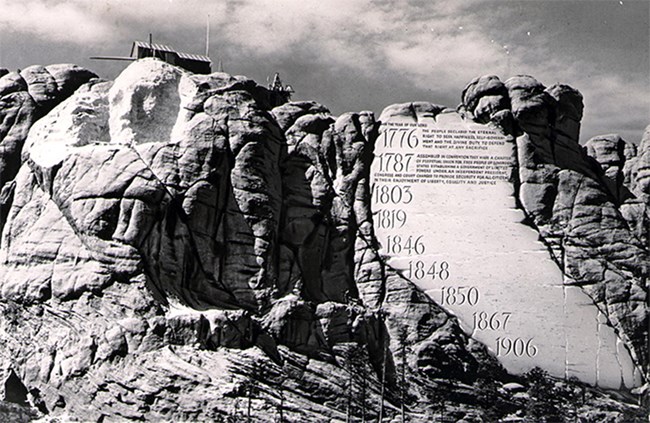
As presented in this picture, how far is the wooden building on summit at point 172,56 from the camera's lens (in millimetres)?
30719

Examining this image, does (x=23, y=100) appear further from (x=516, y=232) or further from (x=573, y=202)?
(x=573, y=202)

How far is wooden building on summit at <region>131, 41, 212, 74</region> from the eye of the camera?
30.7m

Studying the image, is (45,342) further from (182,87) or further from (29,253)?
(182,87)

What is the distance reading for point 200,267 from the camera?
28516 millimetres

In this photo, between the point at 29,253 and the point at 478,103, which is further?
the point at 478,103

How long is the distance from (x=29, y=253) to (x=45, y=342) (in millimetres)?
2336

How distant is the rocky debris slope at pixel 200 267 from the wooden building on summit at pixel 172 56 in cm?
64

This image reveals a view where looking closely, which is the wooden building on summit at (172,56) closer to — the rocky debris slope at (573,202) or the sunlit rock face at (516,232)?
the sunlit rock face at (516,232)

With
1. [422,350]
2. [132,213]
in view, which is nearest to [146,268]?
[132,213]

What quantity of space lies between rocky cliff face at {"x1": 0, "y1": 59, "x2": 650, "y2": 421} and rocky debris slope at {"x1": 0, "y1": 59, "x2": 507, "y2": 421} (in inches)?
1.8

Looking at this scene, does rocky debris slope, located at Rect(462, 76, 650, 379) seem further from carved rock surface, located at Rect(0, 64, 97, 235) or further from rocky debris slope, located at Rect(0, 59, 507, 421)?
carved rock surface, located at Rect(0, 64, 97, 235)

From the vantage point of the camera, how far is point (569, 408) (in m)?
28.8

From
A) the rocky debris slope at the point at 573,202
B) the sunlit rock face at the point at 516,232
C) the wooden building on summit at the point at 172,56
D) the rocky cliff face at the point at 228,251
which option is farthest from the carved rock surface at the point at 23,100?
the rocky debris slope at the point at 573,202

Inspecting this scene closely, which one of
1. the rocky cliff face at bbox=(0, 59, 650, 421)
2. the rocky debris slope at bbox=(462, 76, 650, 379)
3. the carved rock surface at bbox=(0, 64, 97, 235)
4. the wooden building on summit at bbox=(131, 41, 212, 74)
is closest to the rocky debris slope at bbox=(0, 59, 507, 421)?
the rocky cliff face at bbox=(0, 59, 650, 421)
